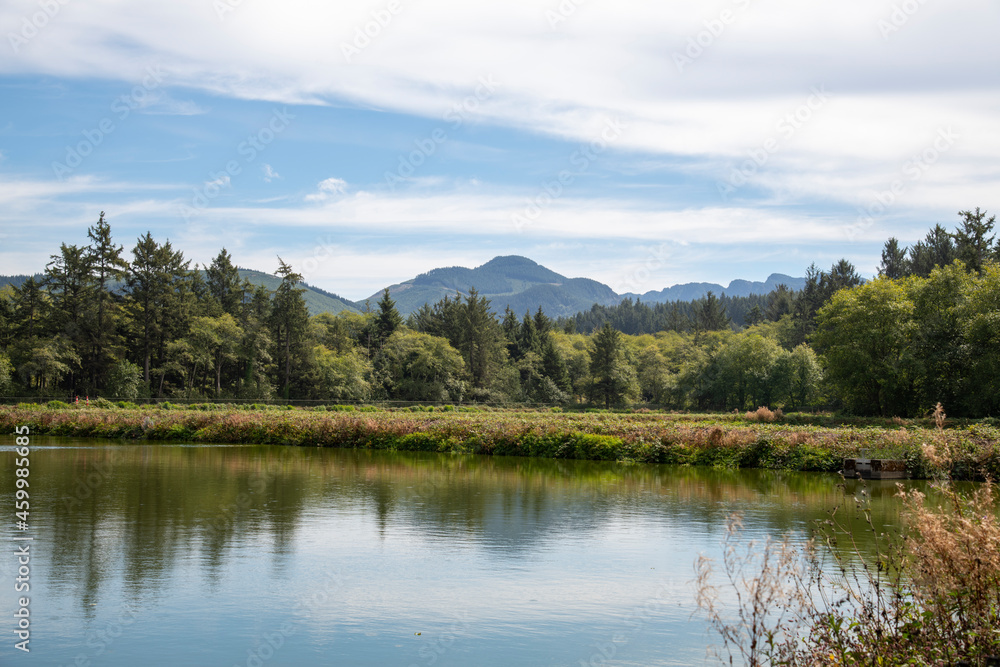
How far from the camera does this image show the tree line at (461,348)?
1886 inches

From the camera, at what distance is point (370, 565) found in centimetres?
1231

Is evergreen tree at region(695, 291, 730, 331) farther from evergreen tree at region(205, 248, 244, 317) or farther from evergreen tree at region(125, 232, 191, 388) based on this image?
evergreen tree at region(125, 232, 191, 388)

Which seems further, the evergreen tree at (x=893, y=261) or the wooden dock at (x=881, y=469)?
the evergreen tree at (x=893, y=261)

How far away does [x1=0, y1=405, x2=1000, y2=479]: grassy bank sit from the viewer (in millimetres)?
26469

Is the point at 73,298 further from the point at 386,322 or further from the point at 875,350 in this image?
the point at 875,350

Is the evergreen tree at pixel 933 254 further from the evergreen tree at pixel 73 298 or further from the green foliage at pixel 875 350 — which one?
the evergreen tree at pixel 73 298

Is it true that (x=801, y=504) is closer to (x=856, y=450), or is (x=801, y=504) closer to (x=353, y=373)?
(x=856, y=450)

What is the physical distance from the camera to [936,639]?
6.02 metres

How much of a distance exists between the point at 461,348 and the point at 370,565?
7600cm

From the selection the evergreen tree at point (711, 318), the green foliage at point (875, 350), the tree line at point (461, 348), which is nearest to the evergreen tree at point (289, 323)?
the tree line at point (461, 348)

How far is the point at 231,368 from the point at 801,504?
219ft

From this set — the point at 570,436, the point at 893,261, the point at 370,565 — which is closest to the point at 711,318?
the point at 893,261

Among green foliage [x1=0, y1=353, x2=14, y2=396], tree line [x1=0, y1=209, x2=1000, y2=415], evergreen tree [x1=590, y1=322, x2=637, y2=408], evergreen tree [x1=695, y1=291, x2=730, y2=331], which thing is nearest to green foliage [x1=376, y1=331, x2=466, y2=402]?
tree line [x1=0, y1=209, x2=1000, y2=415]

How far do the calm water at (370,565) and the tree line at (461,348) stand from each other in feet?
95.3
